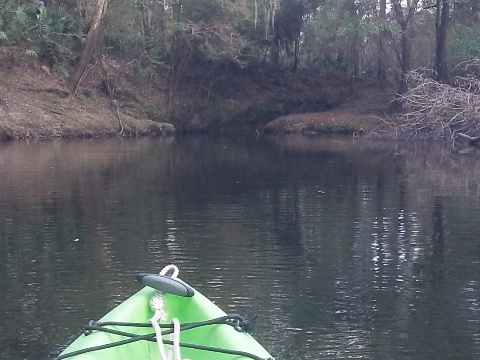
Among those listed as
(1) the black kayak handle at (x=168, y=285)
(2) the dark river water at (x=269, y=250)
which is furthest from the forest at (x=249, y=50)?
(1) the black kayak handle at (x=168, y=285)

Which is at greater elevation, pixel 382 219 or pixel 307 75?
pixel 307 75

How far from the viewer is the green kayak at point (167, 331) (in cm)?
521

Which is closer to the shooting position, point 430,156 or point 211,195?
point 211,195

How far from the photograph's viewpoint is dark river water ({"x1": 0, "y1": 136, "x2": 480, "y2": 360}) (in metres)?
7.86

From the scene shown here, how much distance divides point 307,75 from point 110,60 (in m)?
10.8

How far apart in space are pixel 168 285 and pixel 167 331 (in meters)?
0.30

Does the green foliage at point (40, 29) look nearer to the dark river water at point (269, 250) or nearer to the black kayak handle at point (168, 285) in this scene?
the dark river water at point (269, 250)

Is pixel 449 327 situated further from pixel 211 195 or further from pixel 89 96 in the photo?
pixel 89 96

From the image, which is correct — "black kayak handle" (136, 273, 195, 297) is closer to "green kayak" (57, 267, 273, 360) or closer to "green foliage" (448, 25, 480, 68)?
"green kayak" (57, 267, 273, 360)

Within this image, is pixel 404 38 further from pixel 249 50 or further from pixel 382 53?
pixel 249 50

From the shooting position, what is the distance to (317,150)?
2884 cm

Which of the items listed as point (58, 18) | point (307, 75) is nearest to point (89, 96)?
point (58, 18)

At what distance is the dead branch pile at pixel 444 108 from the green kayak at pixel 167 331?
20.3m

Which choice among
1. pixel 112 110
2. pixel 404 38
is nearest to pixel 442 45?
pixel 404 38
